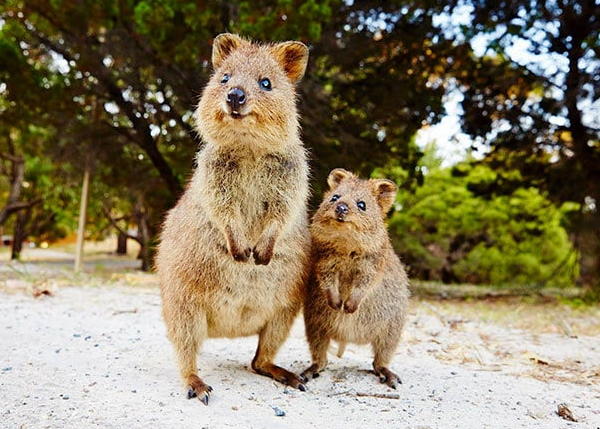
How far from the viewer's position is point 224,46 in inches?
139

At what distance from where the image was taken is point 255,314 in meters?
3.41

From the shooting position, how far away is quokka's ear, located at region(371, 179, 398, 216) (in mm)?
3900

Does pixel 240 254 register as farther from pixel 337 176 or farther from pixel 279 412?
pixel 337 176

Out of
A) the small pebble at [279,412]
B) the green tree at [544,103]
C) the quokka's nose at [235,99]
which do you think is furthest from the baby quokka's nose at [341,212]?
the green tree at [544,103]

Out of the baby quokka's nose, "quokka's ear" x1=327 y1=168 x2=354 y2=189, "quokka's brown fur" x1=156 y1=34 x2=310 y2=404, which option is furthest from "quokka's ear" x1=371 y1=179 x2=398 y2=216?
"quokka's brown fur" x1=156 y1=34 x2=310 y2=404

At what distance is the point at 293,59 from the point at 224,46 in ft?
1.42

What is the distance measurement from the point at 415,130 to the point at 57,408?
7284 mm

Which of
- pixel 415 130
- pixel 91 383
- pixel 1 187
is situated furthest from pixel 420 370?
pixel 1 187

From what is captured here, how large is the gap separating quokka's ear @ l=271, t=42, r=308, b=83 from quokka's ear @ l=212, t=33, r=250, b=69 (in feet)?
0.76

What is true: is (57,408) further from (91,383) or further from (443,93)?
(443,93)

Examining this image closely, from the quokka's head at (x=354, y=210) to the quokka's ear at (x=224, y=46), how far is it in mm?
1073

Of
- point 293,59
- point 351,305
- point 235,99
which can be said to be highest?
point 293,59

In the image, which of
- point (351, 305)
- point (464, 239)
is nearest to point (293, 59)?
point (351, 305)

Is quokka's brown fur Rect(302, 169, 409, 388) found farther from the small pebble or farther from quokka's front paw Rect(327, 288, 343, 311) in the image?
the small pebble
